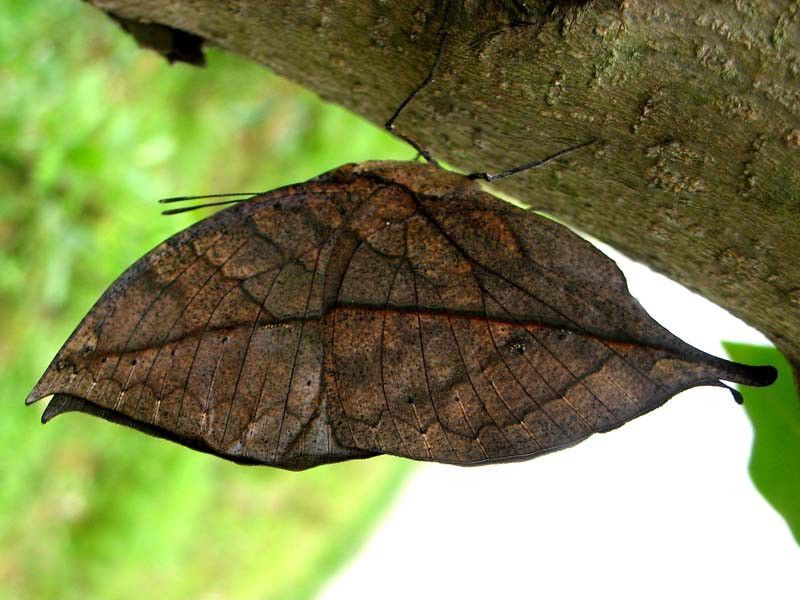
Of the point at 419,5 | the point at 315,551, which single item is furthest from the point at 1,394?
the point at 315,551

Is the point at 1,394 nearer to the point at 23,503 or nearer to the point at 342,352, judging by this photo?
the point at 23,503

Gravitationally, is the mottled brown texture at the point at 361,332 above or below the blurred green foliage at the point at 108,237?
above

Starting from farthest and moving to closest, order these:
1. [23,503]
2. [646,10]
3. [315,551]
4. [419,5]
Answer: [315,551], [23,503], [419,5], [646,10]

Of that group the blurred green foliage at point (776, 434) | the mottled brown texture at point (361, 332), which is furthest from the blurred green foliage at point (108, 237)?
the blurred green foliage at point (776, 434)

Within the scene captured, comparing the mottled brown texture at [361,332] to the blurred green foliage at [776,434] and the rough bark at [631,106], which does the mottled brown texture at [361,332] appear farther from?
the blurred green foliage at [776,434]

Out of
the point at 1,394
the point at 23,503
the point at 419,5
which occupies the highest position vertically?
the point at 419,5
